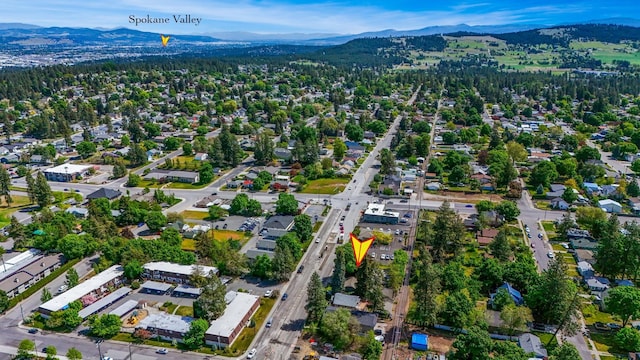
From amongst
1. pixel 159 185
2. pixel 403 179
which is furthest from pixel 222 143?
pixel 403 179

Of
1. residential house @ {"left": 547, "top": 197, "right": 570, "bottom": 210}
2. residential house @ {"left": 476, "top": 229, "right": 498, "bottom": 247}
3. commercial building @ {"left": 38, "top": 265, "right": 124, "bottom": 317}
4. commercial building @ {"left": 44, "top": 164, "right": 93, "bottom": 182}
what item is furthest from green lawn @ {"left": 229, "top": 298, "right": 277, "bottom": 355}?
commercial building @ {"left": 44, "top": 164, "right": 93, "bottom": 182}

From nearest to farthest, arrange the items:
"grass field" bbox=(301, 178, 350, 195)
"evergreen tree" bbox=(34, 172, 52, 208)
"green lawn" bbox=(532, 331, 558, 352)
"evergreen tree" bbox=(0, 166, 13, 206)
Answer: "green lawn" bbox=(532, 331, 558, 352), "evergreen tree" bbox=(34, 172, 52, 208), "evergreen tree" bbox=(0, 166, 13, 206), "grass field" bbox=(301, 178, 350, 195)

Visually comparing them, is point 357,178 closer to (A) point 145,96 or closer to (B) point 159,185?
(B) point 159,185

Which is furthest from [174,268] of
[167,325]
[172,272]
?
[167,325]

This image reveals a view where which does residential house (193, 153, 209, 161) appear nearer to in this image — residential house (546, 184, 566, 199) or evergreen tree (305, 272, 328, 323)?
evergreen tree (305, 272, 328, 323)

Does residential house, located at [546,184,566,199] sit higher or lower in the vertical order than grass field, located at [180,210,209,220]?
higher

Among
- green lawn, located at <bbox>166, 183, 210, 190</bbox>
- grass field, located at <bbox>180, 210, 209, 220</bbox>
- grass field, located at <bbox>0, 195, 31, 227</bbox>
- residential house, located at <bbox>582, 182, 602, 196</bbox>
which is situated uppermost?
residential house, located at <bbox>582, 182, 602, 196</bbox>

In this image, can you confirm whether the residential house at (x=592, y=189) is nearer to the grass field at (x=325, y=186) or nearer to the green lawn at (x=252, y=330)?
the grass field at (x=325, y=186)
